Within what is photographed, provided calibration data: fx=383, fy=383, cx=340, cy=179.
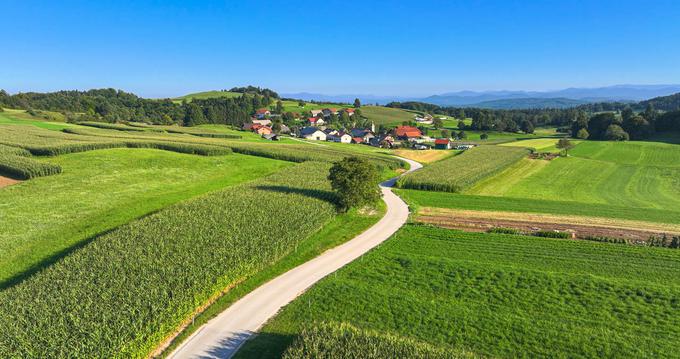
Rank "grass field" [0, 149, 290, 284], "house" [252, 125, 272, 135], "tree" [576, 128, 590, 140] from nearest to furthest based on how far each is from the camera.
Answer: "grass field" [0, 149, 290, 284] → "tree" [576, 128, 590, 140] → "house" [252, 125, 272, 135]

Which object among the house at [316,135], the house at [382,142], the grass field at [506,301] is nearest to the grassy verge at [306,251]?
the grass field at [506,301]

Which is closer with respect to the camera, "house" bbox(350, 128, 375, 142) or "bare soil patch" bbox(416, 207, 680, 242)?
"bare soil patch" bbox(416, 207, 680, 242)

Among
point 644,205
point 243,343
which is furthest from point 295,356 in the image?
point 644,205

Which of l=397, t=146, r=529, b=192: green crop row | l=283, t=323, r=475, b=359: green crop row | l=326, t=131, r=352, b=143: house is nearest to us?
l=283, t=323, r=475, b=359: green crop row

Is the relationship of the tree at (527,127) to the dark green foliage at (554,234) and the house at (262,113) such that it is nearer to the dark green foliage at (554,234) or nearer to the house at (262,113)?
the house at (262,113)

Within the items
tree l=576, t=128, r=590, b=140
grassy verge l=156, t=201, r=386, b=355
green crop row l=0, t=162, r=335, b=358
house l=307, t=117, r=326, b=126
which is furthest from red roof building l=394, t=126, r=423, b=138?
green crop row l=0, t=162, r=335, b=358

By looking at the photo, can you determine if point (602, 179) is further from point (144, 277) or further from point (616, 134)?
point (144, 277)

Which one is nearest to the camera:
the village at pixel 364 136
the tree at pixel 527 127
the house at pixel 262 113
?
the village at pixel 364 136

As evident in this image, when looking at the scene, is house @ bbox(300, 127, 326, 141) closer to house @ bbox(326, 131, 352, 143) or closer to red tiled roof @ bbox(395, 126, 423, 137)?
house @ bbox(326, 131, 352, 143)
